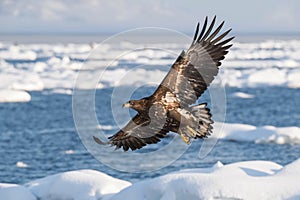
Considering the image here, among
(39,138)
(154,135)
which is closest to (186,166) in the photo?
(39,138)

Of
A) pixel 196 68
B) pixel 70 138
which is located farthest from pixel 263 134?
pixel 196 68

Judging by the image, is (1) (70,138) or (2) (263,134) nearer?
(2) (263,134)

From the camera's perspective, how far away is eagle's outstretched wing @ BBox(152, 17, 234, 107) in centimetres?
860

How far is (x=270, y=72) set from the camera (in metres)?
57.7

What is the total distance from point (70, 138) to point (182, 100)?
89.5 feet

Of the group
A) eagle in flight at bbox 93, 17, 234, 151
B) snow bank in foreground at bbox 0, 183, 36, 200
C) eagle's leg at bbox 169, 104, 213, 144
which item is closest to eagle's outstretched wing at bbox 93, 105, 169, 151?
eagle in flight at bbox 93, 17, 234, 151

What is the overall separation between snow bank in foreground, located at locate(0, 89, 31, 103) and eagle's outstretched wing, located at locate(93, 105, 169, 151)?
3920 centimetres

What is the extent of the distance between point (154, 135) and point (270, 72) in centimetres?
4974

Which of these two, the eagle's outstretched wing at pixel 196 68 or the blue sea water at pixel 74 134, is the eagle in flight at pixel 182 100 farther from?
the blue sea water at pixel 74 134

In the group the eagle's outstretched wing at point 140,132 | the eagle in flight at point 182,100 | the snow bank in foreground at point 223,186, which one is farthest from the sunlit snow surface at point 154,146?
the eagle's outstretched wing at point 140,132

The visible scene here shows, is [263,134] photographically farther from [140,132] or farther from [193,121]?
[193,121]

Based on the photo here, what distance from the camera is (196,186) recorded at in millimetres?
15664

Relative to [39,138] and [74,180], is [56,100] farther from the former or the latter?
[74,180]

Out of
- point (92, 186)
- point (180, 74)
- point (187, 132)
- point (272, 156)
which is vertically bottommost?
point (272, 156)
